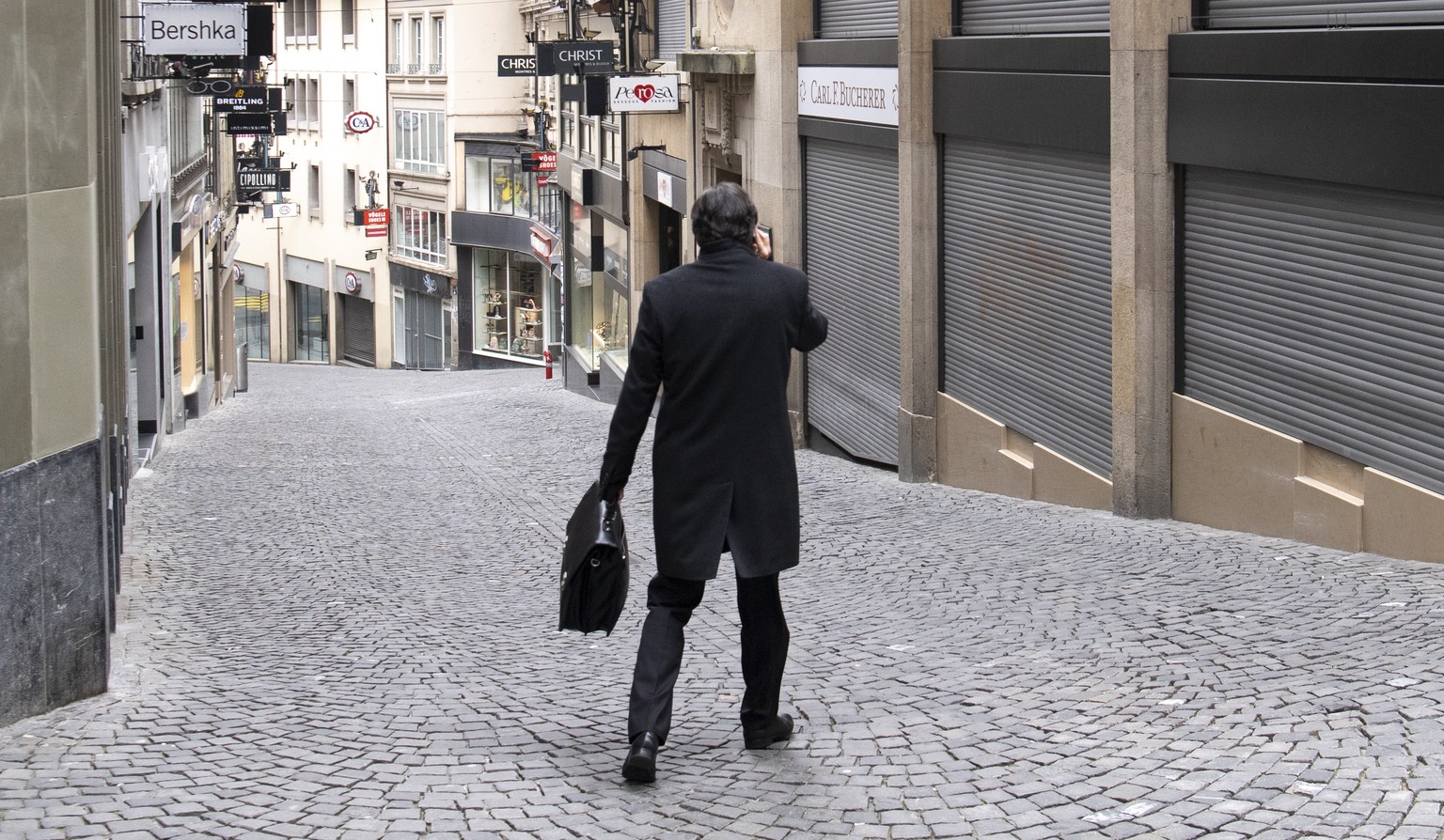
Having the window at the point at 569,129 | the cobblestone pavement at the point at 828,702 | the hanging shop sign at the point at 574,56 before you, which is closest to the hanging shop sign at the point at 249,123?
the hanging shop sign at the point at 574,56

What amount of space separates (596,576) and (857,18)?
12861 mm

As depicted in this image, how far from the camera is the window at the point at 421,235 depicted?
176 feet

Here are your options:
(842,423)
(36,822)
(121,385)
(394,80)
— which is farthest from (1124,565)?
(394,80)

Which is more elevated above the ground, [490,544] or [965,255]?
[965,255]

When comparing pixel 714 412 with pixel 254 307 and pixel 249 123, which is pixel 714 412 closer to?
pixel 249 123

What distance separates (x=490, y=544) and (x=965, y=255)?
187 inches

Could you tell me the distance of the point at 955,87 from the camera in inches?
553

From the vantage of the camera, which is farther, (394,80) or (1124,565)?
(394,80)

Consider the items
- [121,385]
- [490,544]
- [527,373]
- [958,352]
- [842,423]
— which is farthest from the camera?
[527,373]

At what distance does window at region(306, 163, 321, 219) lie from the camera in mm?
60031

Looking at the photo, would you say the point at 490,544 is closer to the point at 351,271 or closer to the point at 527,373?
the point at 527,373

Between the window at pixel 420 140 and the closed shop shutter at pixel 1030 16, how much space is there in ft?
130

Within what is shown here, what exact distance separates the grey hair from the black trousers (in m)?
1.03

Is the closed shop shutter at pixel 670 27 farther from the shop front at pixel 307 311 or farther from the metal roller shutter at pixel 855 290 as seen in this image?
the shop front at pixel 307 311
